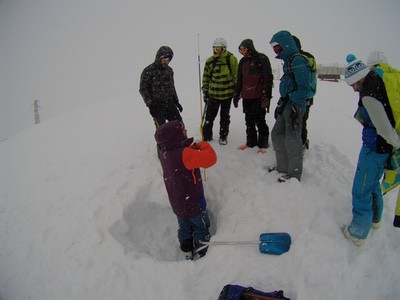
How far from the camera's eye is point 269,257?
3.28 meters

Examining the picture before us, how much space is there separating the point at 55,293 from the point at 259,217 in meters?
2.99

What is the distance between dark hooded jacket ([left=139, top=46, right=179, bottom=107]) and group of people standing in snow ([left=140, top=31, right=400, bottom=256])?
0.8 inches

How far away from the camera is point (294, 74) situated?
13.0 ft

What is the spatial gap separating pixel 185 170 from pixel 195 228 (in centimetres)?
100

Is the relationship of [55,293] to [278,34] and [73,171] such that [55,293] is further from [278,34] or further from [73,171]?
[278,34]

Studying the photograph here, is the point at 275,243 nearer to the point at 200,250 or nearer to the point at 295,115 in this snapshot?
the point at 200,250

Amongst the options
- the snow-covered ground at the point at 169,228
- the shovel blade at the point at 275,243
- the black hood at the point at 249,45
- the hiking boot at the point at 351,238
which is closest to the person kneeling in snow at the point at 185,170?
the snow-covered ground at the point at 169,228

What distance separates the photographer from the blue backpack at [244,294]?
107 inches

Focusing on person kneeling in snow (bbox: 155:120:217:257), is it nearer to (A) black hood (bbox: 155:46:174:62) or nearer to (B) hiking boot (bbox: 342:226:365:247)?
(B) hiking boot (bbox: 342:226:365:247)

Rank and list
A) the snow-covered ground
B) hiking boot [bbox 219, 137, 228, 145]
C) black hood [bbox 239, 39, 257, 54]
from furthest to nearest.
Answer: hiking boot [bbox 219, 137, 228, 145] < black hood [bbox 239, 39, 257, 54] < the snow-covered ground

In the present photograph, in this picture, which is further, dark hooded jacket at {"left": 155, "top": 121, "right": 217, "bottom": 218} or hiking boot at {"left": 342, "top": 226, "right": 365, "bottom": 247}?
dark hooded jacket at {"left": 155, "top": 121, "right": 217, "bottom": 218}

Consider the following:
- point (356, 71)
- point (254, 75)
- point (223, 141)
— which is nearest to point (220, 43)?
point (254, 75)

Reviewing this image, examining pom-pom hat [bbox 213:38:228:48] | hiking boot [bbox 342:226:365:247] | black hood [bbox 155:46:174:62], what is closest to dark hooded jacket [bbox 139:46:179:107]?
A: black hood [bbox 155:46:174:62]

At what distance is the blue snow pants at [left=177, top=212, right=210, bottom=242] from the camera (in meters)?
3.94
